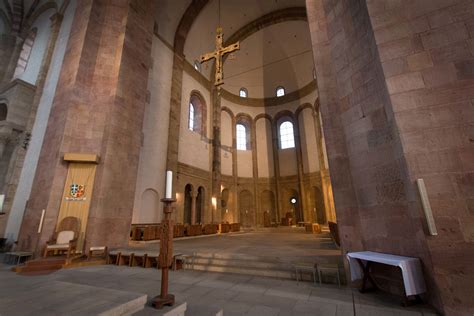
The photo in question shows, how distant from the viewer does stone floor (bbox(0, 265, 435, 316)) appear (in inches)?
Result: 90.4

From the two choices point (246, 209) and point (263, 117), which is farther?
point (263, 117)

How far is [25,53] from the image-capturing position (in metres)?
12.7

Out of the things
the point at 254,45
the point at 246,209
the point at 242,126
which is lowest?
the point at 246,209

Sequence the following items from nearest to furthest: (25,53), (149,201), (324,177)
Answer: (149,201) → (25,53) → (324,177)

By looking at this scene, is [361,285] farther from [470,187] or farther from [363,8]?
[363,8]

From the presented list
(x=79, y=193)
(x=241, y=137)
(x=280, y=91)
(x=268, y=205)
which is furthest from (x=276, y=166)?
(x=79, y=193)

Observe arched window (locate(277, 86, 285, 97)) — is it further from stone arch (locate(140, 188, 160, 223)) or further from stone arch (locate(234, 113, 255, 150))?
stone arch (locate(140, 188, 160, 223))

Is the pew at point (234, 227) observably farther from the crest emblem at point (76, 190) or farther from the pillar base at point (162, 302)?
the pillar base at point (162, 302)

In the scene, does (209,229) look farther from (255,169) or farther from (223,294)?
(223,294)

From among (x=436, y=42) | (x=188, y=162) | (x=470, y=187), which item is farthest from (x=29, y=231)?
(x=436, y=42)

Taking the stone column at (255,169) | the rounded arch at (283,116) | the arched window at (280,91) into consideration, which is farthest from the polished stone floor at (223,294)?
the arched window at (280,91)

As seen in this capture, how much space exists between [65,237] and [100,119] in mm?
4059

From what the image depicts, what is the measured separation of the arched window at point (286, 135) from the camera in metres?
20.8

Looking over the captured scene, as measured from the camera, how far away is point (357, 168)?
4.02 m
